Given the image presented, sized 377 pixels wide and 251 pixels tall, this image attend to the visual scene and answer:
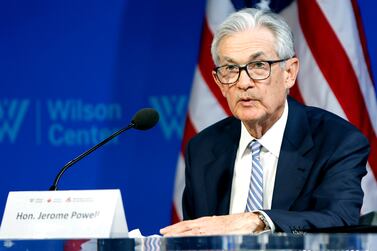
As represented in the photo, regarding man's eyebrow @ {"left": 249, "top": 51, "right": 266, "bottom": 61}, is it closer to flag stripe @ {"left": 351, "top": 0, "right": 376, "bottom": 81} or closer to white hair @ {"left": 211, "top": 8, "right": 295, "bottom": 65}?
white hair @ {"left": 211, "top": 8, "right": 295, "bottom": 65}

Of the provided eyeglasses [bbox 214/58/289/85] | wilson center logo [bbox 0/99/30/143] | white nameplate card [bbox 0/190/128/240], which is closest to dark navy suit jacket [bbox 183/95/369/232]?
eyeglasses [bbox 214/58/289/85]

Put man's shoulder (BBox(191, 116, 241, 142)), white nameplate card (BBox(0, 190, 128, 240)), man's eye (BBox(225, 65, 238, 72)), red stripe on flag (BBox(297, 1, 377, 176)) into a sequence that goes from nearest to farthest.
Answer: white nameplate card (BBox(0, 190, 128, 240)) → man's eye (BBox(225, 65, 238, 72)) → man's shoulder (BBox(191, 116, 241, 142)) → red stripe on flag (BBox(297, 1, 377, 176))

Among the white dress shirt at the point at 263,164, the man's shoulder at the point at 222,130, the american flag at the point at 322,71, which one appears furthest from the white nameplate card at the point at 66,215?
the american flag at the point at 322,71

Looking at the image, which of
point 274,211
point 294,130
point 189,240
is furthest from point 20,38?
point 189,240

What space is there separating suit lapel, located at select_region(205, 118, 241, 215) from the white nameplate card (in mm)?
806

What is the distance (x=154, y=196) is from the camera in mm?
4152

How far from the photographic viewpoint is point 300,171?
8.96 feet

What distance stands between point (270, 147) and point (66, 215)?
1.01m

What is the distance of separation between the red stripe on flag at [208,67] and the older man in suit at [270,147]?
86 centimetres

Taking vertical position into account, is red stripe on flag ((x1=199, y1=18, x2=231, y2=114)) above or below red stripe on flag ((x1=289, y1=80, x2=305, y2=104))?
above

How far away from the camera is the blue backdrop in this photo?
13.5 feet

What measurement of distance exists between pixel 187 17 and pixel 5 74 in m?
0.97

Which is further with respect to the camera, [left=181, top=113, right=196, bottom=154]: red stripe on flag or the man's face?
[left=181, top=113, right=196, bottom=154]: red stripe on flag

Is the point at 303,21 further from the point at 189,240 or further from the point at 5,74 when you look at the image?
the point at 189,240
